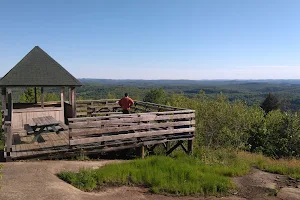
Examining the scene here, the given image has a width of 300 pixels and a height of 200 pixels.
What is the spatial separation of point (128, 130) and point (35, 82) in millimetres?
4588

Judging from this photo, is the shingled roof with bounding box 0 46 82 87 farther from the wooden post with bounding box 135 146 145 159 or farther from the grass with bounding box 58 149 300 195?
the grass with bounding box 58 149 300 195

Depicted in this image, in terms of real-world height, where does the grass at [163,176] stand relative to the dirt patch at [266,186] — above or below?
above

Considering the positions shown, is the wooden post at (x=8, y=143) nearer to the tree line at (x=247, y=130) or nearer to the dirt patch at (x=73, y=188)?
the dirt patch at (x=73, y=188)

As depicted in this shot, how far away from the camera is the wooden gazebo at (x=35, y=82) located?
10938mm

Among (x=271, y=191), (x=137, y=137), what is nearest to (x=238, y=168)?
(x=271, y=191)

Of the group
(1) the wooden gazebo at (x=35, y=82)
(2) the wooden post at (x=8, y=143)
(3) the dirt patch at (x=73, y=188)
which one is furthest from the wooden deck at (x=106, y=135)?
(1) the wooden gazebo at (x=35, y=82)

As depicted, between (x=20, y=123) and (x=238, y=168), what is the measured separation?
9.21 m

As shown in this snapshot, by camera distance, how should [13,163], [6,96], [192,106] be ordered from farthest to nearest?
[192,106] → [6,96] → [13,163]

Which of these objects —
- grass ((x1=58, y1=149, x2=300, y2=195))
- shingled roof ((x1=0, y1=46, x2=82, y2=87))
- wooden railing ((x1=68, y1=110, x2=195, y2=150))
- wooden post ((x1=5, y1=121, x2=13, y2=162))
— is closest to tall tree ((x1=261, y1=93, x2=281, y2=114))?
wooden railing ((x1=68, y1=110, x2=195, y2=150))

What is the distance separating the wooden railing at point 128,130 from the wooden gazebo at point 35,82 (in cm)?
306

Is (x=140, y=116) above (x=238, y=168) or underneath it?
above

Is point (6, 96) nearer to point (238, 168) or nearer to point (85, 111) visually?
point (85, 111)

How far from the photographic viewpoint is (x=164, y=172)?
7.79 m

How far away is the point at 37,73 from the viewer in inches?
454
